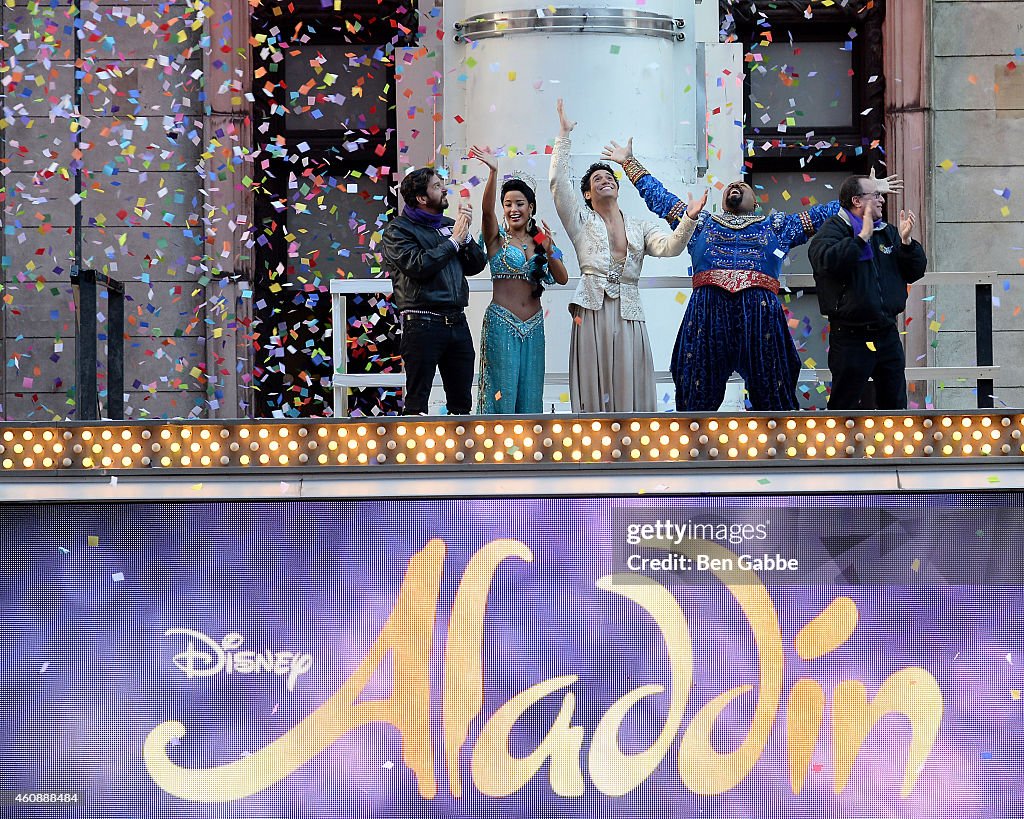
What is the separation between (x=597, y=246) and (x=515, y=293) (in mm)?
448

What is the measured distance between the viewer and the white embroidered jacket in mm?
7578

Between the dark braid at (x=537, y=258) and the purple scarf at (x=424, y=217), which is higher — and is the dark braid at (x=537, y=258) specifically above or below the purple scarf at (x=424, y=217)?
below

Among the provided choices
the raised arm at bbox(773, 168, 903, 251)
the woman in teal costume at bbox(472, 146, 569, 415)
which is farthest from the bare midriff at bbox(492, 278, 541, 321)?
the raised arm at bbox(773, 168, 903, 251)

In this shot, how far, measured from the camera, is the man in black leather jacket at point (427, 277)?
719 cm

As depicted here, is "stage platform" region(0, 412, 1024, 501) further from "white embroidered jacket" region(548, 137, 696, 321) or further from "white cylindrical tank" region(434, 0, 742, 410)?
"white cylindrical tank" region(434, 0, 742, 410)

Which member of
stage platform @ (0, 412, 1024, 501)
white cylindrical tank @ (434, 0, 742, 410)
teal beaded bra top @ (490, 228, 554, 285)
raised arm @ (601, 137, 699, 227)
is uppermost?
white cylindrical tank @ (434, 0, 742, 410)

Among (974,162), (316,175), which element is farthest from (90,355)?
(974,162)

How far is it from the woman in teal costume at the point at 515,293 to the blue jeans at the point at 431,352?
10.8 inches

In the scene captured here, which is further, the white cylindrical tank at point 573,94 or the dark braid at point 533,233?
the white cylindrical tank at point 573,94

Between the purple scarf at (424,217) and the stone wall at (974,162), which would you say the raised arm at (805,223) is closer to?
the purple scarf at (424,217)

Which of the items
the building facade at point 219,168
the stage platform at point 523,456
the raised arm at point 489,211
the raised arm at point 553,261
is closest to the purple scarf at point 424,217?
the raised arm at point 489,211

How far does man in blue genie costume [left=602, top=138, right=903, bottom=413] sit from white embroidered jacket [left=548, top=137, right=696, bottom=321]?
0.22m

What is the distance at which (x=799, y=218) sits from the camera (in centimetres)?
765

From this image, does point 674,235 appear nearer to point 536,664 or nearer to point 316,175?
point 536,664
